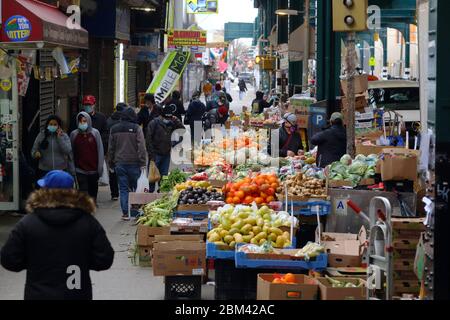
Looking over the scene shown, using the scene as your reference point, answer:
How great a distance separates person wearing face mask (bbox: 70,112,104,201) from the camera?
16.2m

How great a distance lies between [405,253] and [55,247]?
427cm

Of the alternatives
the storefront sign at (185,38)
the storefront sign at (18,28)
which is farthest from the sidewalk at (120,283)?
the storefront sign at (185,38)

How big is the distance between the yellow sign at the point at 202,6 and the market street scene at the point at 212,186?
92.7ft

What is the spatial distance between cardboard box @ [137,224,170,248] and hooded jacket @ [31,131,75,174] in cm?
379

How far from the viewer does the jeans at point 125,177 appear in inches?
624

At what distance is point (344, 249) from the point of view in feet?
32.8

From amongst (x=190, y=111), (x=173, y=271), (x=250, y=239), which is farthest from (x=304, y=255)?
(x=190, y=111)

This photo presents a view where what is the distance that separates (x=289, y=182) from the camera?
41.8ft

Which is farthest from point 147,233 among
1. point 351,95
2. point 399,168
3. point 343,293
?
point 351,95

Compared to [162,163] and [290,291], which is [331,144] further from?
[290,291]

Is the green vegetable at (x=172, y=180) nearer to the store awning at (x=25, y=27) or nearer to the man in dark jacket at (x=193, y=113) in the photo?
the store awning at (x=25, y=27)

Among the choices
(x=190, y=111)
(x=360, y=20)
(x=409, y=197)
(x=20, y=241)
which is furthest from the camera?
(x=190, y=111)

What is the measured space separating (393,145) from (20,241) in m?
10.1
